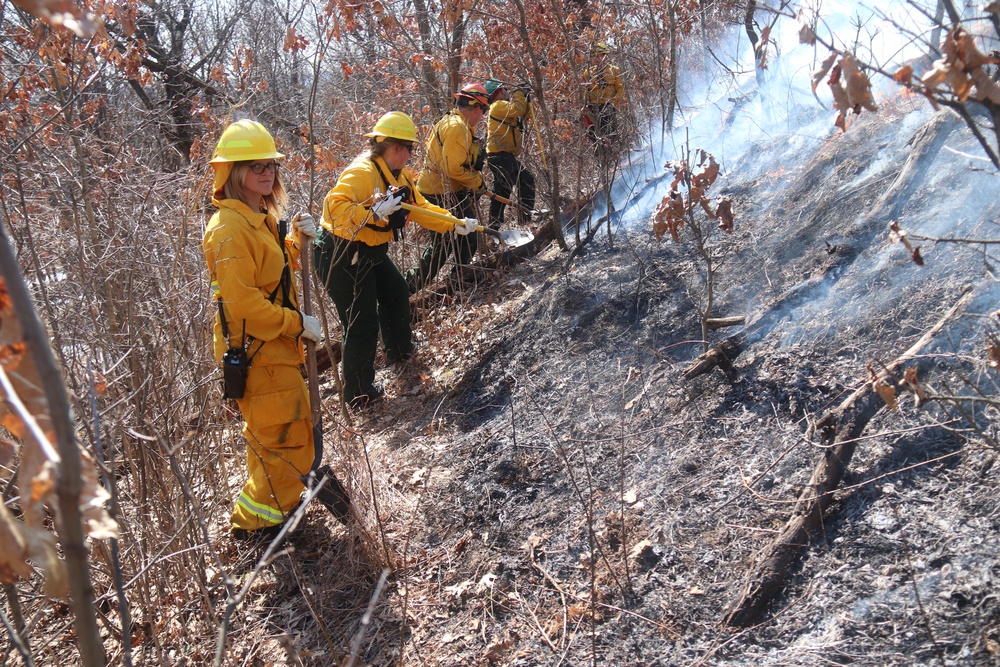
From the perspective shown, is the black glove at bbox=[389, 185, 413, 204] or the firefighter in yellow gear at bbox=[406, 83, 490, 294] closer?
the black glove at bbox=[389, 185, 413, 204]

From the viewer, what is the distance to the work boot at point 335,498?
410 cm

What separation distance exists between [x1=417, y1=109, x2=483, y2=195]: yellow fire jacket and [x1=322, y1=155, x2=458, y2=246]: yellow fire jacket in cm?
133

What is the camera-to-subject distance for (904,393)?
3209mm

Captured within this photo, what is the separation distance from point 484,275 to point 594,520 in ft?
12.6

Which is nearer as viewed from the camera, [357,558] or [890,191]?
[357,558]

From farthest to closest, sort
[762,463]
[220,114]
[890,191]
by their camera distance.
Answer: [220,114]
[890,191]
[762,463]

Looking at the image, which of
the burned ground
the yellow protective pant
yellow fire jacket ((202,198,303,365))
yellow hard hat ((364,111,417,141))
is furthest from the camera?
yellow hard hat ((364,111,417,141))

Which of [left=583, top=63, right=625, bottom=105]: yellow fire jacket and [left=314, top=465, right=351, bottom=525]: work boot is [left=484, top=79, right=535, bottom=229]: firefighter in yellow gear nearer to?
[left=583, top=63, right=625, bottom=105]: yellow fire jacket

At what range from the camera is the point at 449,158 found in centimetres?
675

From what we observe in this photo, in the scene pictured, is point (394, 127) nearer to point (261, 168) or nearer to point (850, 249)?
point (261, 168)

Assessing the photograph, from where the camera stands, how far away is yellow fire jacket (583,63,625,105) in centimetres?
679

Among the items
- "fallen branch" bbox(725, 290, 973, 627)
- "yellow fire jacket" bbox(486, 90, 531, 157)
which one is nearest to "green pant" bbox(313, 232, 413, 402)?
"yellow fire jacket" bbox(486, 90, 531, 157)

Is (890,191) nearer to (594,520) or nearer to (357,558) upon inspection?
(594,520)

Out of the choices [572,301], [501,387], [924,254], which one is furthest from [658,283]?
[924,254]
